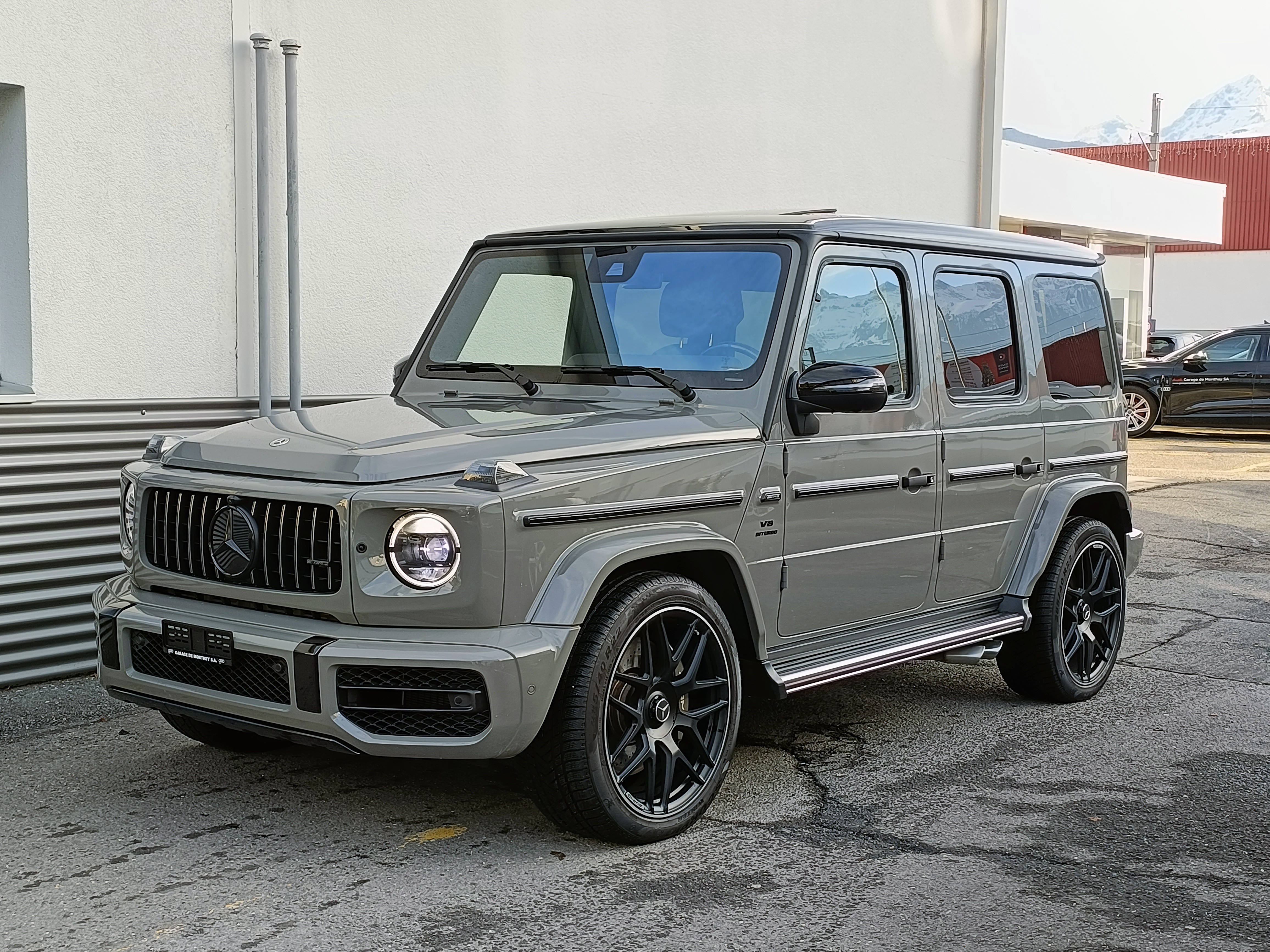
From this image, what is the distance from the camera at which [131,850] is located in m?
4.50

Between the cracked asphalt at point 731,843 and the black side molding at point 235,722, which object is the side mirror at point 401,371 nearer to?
the cracked asphalt at point 731,843

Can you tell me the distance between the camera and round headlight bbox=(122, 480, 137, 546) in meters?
4.77

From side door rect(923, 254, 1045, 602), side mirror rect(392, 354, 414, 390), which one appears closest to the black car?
side door rect(923, 254, 1045, 602)

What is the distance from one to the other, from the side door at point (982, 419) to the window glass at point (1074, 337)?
0.56 ft

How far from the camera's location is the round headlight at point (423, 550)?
4.11 m

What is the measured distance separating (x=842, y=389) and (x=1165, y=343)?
22.5m

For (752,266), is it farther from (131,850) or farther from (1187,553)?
(1187,553)

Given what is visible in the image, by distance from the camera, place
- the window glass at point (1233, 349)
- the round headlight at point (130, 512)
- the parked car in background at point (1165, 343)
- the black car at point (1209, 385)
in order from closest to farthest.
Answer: the round headlight at point (130, 512) < the black car at point (1209, 385) < the window glass at point (1233, 349) < the parked car in background at point (1165, 343)

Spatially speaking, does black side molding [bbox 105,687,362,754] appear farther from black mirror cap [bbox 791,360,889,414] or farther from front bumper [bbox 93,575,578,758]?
black mirror cap [bbox 791,360,889,414]

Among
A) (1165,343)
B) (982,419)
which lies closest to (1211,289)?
(1165,343)

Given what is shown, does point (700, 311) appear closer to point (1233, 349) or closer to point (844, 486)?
point (844, 486)

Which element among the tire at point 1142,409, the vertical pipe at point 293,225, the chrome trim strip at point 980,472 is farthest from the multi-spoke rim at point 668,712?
the tire at point 1142,409

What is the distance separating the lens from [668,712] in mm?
4605

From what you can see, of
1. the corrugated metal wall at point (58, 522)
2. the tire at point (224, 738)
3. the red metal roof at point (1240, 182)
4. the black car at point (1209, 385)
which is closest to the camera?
the tire at point (224, 738)
